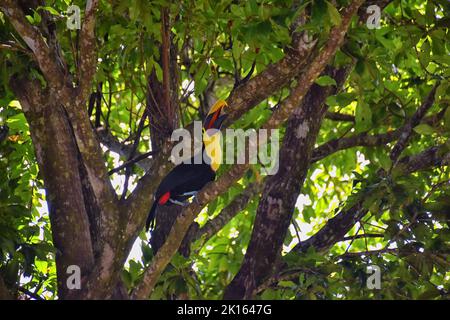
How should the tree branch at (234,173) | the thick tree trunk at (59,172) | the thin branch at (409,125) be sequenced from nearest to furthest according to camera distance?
the tree branch at (234,173), the thick tree trunk at (59,172), the thin branch at (409,125)

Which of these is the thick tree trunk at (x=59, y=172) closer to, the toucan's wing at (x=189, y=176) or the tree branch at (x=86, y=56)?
the tree branch at (x=86, y=56)

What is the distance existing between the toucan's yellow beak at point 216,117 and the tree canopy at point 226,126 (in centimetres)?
8

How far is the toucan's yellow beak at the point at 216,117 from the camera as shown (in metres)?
5.67

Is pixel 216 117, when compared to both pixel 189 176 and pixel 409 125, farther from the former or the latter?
pixel 409 125

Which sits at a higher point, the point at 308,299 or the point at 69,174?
the point at 69,174

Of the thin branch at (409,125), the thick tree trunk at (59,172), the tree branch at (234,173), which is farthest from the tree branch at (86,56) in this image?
the thin branch at (409,125)

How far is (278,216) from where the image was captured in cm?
609

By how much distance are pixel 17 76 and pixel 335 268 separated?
2.46 meters

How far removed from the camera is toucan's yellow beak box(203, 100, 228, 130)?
18.6ft

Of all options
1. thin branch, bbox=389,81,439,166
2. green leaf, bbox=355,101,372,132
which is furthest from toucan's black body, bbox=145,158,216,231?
thin branch, bbox=389,81,439,166

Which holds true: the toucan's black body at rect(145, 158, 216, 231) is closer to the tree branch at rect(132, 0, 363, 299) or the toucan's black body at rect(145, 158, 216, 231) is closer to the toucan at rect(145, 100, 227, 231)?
the toucan at rect(145, 100, 227, 231)

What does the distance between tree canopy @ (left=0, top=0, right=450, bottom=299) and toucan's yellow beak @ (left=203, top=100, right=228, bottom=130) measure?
8 cm
